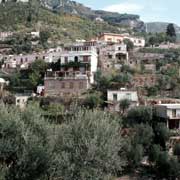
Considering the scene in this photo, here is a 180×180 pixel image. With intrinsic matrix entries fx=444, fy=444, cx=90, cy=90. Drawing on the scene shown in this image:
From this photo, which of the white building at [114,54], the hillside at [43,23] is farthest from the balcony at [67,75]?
the hillside at [43,23]

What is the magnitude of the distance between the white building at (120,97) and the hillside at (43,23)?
105ft

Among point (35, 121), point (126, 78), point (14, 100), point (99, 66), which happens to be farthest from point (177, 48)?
point (35, 121)

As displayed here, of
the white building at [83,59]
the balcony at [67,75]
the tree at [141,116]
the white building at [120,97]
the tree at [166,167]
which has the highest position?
the white building at [83,59]

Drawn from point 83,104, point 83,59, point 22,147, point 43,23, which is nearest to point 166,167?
point 22,147

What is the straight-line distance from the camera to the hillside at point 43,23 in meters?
72.9

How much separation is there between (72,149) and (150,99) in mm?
21329

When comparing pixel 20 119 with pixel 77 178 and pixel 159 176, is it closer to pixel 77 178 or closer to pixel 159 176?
pixel 77 178

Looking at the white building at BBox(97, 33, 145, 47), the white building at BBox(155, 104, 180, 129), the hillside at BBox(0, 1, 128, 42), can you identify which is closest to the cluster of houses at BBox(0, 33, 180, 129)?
the white building at BBox(155, 104, 180, 129)

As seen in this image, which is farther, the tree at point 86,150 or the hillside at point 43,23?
the hillside at point 43,23

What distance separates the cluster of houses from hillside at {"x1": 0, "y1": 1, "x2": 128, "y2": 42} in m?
15.2

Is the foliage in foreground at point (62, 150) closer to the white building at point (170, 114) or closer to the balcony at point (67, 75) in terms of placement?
the white building at point (170, 114)

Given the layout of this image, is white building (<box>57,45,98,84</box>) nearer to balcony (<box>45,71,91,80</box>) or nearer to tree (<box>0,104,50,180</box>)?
balcony (<box>45,71,91,80</box>)

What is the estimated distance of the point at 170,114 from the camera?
113 ft

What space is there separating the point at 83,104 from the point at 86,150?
56.7 ft
